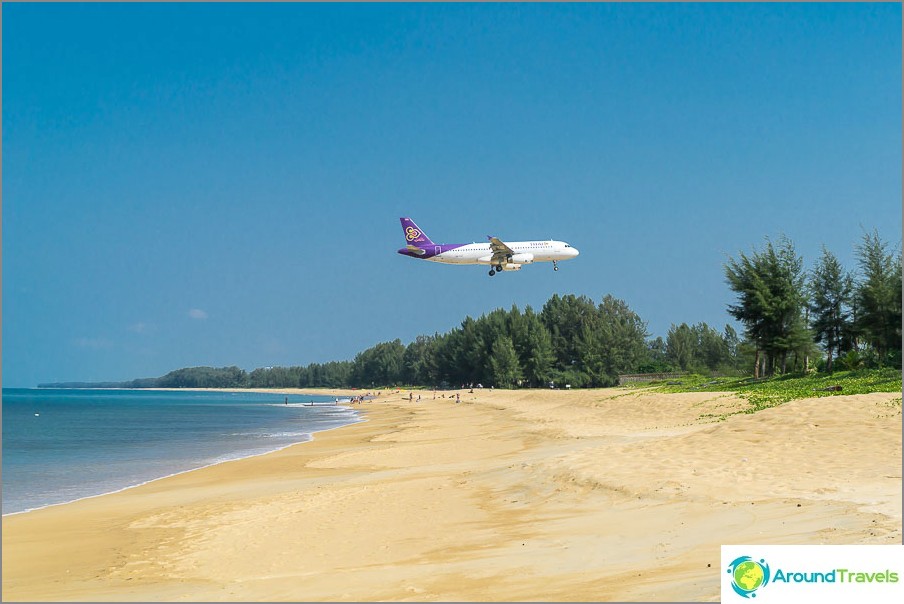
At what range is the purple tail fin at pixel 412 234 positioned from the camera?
2645 inches

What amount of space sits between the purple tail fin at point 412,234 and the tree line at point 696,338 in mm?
27723

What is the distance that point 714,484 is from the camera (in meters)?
13.0

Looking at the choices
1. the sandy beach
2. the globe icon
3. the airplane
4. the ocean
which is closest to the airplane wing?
the airplane

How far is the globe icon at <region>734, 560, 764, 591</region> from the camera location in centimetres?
659

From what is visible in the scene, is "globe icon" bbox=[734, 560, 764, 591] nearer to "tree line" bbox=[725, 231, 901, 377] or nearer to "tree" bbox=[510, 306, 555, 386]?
"tree line" bbox=[725, 231, 901, 377]

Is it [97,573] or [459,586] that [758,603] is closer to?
[459,586]

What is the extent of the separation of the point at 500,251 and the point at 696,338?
284 ft

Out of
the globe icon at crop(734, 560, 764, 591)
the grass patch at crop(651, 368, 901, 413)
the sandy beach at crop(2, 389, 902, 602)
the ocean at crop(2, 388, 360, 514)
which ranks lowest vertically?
the ocean at crop(2, 388, 360, 514)

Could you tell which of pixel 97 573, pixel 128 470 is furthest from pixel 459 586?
pixel 128 470

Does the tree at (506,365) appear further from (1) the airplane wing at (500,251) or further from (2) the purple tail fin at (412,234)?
(1) the airplane wing at (500,251)

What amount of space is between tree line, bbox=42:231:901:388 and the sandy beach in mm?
26921

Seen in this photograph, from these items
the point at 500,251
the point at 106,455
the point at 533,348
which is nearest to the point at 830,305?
the point at 500,251

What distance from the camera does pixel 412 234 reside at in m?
68.3

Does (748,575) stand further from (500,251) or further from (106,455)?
(500,251)
